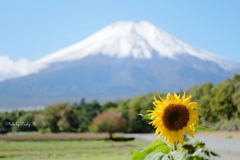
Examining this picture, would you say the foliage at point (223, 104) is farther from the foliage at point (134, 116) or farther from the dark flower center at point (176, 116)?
the dark flower center at point (176, 116)

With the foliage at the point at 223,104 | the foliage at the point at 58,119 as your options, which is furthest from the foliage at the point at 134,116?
Answer: the foliage at the point at 223,104

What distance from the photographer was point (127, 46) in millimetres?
119062

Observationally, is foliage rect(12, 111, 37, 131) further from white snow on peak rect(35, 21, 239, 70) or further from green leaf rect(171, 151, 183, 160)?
white snow on peak rect(35, 21, 239, 70)

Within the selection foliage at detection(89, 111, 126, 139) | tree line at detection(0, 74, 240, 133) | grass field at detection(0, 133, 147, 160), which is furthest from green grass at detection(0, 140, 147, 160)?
foliage at detection(89, 111, 126, 139)

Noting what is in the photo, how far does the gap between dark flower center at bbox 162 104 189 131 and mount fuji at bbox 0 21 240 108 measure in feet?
276

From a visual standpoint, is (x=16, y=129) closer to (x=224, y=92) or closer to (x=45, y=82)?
(x=224, y=92)

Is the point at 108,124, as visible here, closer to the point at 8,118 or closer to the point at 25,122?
the point at 25,122

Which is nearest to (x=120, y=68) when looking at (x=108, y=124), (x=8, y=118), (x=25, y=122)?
(x=108, y=124)

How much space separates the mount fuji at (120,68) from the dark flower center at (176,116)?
276ft

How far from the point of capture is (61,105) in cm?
2164

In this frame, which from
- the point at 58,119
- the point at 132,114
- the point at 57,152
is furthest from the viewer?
the point at 132,114

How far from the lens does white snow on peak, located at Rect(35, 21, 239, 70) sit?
380ft

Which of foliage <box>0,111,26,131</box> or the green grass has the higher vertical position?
foliage <box>0,111,26,131</box>

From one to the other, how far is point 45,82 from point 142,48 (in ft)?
149
